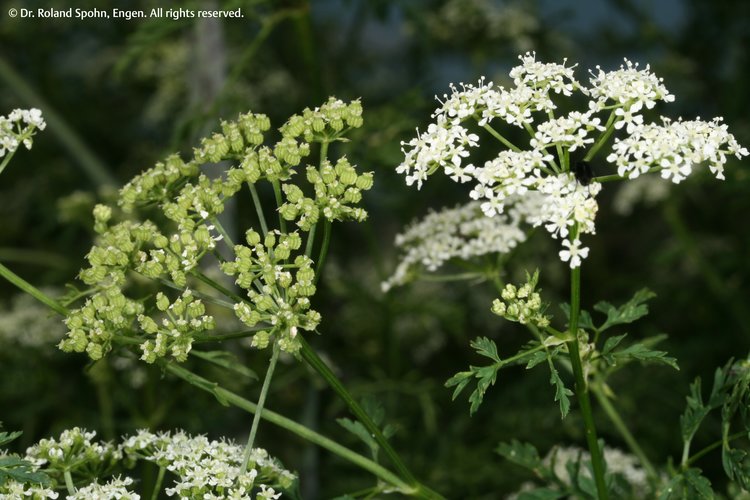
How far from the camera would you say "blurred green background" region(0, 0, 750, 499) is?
3.37 meters

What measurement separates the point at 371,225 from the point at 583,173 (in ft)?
10.2

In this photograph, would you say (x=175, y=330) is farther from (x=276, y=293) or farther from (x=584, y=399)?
(x=584, y=399)

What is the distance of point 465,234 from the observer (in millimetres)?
→ 2465

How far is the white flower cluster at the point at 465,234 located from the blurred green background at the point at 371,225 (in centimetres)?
48

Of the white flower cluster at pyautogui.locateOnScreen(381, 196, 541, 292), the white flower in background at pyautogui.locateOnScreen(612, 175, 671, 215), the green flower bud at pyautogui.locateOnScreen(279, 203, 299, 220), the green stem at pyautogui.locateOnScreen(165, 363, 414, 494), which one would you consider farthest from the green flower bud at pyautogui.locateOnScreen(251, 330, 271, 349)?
the white flower in background at pyautogui.locateOnScreen(612, 175, 671, 215)

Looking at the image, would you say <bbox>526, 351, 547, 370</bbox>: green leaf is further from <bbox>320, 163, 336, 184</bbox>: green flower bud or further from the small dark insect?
<bbox>320, 163, 336, 184</bbox>: green flower bud

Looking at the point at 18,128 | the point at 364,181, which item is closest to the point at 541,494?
the point at 364,181

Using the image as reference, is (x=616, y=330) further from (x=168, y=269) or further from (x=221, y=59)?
(x=168, y=269)

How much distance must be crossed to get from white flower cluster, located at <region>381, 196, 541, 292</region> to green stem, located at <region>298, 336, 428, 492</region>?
70 cm

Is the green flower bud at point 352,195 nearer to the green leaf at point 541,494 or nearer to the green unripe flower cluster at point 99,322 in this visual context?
the green unripe flower cluster at point 99,322

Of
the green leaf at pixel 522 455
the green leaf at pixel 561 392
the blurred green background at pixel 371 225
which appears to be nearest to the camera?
the green leaf at pixel 561 392

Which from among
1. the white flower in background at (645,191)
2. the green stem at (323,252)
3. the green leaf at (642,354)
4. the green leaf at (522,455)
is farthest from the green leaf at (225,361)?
the white flower in background at (645,191)

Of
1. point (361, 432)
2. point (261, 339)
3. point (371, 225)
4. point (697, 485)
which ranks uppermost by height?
point (371, 225)

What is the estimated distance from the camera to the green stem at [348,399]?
1743mm
